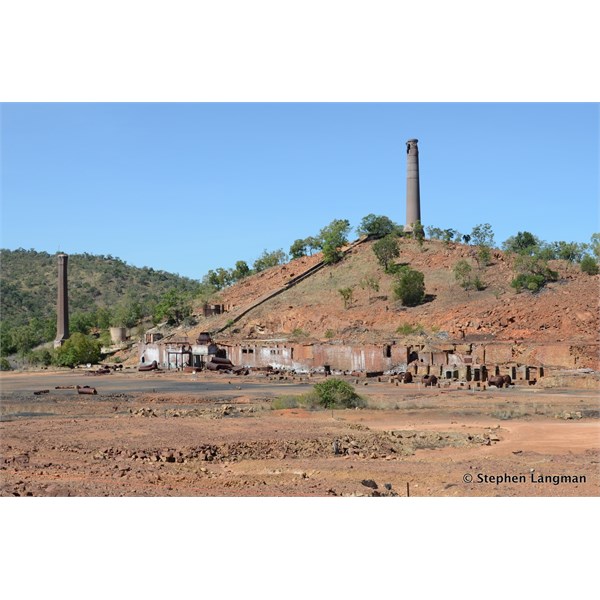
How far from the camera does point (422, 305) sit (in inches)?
2387

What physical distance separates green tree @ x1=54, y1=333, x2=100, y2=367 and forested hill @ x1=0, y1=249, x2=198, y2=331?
93.6 ft

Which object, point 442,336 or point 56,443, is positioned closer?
point 56,443

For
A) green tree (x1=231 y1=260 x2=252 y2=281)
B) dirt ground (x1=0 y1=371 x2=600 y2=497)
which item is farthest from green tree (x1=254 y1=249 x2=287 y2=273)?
dirt ground (x1=0 y1=371 x2=600 y2=497)

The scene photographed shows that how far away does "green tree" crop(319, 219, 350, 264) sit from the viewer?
247 feet

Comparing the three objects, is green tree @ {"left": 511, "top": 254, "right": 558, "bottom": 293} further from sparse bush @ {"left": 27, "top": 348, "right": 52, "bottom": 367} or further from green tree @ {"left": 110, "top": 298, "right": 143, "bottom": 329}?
green tree @ {"left": 110, "top": 298, "right": 143, "bottom": 329}

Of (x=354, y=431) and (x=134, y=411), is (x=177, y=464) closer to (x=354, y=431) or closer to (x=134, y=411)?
(x=354, y=431)

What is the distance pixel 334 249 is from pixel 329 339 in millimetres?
20324

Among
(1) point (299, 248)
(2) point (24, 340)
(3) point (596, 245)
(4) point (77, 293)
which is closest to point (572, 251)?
(3) point (596, 245)


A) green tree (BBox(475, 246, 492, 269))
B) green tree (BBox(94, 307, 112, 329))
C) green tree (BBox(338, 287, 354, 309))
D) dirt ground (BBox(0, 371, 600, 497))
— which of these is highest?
green tree (BBox(475, 246, 492, 269))

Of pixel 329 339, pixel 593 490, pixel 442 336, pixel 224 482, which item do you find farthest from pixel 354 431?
pixel 329 339

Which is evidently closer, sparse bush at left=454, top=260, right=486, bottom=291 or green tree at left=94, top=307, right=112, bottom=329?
sparse bush at left=454, top=260, right=486, bottom=291

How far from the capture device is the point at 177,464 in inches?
627

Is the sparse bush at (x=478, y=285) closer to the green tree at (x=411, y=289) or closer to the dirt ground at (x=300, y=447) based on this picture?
the green tree at (x=411, y=289)

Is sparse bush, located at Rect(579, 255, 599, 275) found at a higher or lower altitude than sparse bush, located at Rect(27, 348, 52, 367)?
higher
